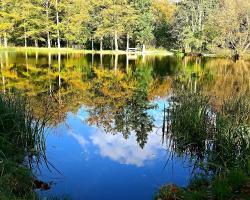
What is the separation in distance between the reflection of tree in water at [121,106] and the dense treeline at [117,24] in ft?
87.7

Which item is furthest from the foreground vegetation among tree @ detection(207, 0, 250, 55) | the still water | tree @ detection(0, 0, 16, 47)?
tree @ detection(0, 0, 16, 47)

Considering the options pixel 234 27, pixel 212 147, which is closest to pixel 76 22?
pixel 234 27

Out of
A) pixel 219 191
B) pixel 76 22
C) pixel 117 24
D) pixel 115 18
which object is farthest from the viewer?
pixel 76 22

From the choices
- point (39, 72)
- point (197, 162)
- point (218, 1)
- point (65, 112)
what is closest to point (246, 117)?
point (197, 162)

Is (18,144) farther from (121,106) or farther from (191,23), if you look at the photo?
(191,23)

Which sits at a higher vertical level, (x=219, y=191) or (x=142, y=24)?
(x=142, y=24)

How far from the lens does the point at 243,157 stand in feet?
20.9

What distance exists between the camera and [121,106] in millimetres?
13711

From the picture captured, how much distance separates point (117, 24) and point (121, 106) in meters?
34.6

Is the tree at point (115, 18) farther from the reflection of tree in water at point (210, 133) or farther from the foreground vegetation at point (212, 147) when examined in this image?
the foreground vegetation at point (212, 147)

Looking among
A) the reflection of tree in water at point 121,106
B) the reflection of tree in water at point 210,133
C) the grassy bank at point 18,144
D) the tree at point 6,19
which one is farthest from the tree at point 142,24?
the grassy bank at point 18,144

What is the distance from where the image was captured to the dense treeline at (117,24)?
44.5 meters

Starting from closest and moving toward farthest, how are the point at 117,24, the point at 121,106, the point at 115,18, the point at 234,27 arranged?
1. the point at 121,106
2. the point at 234,27
3. the point at 117,24
4. the point at 115,18

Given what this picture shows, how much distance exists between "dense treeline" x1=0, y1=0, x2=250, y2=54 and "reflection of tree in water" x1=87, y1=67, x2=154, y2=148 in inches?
1052
